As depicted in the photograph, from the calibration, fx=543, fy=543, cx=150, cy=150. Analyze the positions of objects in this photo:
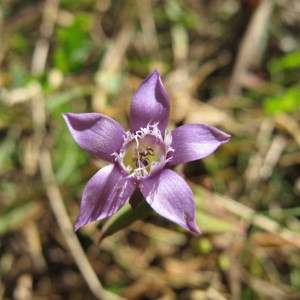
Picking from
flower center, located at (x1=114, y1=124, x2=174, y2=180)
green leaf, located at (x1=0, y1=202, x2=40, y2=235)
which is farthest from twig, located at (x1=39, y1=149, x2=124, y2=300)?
flower center, located at (x1=114, y1=124, x2=174, y2=180)

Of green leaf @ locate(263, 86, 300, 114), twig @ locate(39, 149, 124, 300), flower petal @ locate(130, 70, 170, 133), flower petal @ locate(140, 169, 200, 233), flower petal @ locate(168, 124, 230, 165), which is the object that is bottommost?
twig @ locate(39, 149, 124, 300)

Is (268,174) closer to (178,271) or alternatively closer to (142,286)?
(178,271)

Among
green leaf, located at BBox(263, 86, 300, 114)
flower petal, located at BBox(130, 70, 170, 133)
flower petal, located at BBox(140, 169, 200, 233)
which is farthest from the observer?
green leaf, located at BBox(263, 86, 300, 114)

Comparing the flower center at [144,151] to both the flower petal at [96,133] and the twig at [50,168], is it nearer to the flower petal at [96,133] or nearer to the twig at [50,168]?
the flower petal at [96,133]

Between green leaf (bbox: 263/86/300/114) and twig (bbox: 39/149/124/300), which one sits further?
green leaf (bbox: 263/86/300/114)

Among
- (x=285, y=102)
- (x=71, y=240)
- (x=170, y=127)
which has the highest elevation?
(x=170, y=127)

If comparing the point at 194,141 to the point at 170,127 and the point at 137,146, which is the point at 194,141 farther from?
the point at 170,127

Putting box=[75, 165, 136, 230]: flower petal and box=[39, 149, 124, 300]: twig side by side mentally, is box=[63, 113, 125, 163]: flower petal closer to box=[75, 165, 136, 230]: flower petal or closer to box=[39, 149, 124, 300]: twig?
box=[75, 165, 136, 230]: flower petal

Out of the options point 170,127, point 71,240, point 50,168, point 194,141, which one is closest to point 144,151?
point 170,127
